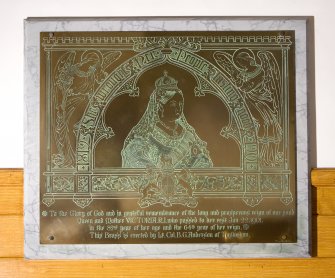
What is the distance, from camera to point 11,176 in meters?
1.53

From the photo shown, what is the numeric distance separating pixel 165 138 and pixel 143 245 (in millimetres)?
356

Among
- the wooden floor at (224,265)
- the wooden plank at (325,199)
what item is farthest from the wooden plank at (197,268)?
the wooden plank at (325,199)

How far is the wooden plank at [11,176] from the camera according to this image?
5.02ft

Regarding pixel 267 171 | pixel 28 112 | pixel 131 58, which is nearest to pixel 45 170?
pixel 28 112

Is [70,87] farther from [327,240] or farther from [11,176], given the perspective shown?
[327,240]

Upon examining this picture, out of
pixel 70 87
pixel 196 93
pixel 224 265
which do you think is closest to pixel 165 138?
pixel 196 93

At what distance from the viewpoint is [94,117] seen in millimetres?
1531

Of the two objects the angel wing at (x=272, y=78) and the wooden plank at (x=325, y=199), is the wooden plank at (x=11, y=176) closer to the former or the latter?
the angel wing at (x=272, y=78)

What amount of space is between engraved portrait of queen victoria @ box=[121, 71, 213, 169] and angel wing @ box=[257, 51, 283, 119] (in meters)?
0.27

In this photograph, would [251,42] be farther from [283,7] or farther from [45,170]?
[45,170]

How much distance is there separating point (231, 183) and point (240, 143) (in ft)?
0.44

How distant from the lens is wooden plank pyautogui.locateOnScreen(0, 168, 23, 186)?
60.3 inches

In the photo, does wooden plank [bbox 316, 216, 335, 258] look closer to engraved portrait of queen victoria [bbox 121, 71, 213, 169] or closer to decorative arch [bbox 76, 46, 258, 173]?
decorative arch [bbox 76, 46, 258, 173]

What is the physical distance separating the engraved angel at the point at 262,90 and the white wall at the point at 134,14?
0.14 m
